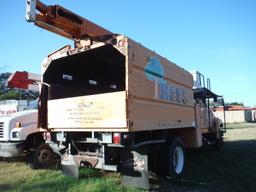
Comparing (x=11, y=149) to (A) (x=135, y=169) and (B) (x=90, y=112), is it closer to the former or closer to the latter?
(B) (x=90, y=112)

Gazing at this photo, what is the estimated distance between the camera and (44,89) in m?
6.87

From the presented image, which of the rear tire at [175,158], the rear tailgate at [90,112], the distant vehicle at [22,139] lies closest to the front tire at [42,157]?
the distant vehicle at [22,139]

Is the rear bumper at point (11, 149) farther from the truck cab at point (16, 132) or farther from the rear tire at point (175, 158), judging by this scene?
the rear tire at point (175, 158)

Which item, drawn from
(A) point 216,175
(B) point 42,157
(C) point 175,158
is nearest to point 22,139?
(B) point 42,157

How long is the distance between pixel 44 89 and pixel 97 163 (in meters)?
2.41

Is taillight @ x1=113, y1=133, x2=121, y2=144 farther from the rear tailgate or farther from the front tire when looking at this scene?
the front tire

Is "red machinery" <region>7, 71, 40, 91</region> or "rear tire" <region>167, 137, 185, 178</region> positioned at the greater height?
"red machinery" <region>7, 71, 40, 91</region>

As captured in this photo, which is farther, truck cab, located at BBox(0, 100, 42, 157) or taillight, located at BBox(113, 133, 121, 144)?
truck cab, located at BBox(0, 100, 42, 157)

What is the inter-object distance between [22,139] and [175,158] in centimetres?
417

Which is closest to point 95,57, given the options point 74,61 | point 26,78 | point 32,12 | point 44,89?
point 74,61

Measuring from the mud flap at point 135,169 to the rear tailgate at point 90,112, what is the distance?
2.57 ft

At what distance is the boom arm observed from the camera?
508 centimetres

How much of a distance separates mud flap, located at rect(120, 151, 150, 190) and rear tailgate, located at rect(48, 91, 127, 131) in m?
0.78

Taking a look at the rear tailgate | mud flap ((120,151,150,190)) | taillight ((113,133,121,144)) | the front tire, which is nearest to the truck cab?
the front tire
